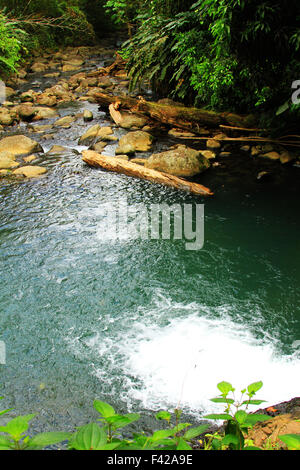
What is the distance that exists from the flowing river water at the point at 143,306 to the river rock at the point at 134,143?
1959 mm

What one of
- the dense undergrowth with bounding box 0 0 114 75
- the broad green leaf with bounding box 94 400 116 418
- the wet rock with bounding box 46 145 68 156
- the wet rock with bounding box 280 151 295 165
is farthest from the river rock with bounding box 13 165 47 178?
the dense undergrowth with bounding box 0 0 114 75

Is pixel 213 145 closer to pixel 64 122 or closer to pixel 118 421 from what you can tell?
pixel 64 122

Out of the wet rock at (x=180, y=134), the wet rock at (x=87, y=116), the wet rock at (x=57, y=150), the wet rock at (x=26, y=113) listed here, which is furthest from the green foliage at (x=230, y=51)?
the wet rock at (x=57, y=150)

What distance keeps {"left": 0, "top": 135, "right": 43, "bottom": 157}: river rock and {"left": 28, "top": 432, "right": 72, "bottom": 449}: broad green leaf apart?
317 inches

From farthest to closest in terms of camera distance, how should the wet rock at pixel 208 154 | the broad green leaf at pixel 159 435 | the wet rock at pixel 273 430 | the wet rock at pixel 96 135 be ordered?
the wet rock at pixel 96 135
the wet rock at pixel 208 154
the wet rock at pixel 273 430
the broad green leaf at pixel 159 435

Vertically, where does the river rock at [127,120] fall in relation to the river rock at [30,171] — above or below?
above

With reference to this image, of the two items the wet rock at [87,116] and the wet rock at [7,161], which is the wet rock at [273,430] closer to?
the wet rock at [7,161]

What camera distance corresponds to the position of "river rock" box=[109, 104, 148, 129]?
9562mm

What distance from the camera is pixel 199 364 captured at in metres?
3.24

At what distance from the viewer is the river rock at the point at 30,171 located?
7241mm

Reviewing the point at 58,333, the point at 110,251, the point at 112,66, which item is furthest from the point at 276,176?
the point at 112,66

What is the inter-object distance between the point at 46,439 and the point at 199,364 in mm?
2391

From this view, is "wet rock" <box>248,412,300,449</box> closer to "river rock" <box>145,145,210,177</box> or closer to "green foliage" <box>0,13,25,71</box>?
"river rock" <box>145,145,210,177</box>
